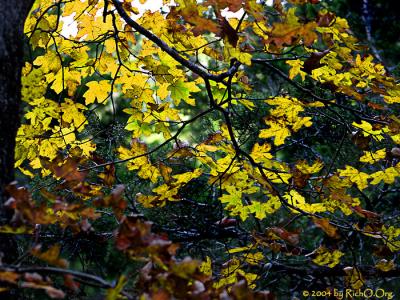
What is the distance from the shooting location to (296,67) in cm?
211

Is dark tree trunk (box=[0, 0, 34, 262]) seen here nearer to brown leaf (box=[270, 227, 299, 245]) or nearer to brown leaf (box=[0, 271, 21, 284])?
brown leaf (box=[0, 271, 21, 284])

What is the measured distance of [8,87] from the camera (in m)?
1.35

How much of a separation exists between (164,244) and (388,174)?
158 centimetres

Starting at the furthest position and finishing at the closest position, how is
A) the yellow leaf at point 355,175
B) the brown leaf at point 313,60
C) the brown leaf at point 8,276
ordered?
the yellow leaf at point 355,175 → the brown leaf at point 313,60 → the brown leaf at point 8,276

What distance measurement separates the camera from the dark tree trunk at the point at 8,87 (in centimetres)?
131

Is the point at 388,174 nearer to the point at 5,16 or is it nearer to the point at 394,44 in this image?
the point at 5,16

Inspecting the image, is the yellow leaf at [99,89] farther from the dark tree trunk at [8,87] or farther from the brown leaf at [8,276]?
the brown leaf at [8,276]

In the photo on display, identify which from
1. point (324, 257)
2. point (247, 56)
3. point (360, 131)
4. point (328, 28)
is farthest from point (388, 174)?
point (247, 56)

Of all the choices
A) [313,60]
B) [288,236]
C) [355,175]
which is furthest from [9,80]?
[355,175]

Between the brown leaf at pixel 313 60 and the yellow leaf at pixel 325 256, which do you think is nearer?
the brown leaf at pixel 313 60

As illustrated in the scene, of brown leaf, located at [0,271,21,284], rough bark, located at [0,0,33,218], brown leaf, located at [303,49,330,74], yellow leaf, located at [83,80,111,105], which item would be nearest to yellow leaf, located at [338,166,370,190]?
brown leaf, located at [303,49,330,74]

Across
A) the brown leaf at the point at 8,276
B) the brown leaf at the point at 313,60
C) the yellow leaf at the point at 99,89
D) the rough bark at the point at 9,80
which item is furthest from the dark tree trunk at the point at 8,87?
the brown leaf at the point at 313,60

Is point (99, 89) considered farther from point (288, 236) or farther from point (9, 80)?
point (288, 236)

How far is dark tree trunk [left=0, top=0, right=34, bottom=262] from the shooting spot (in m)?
1.31
